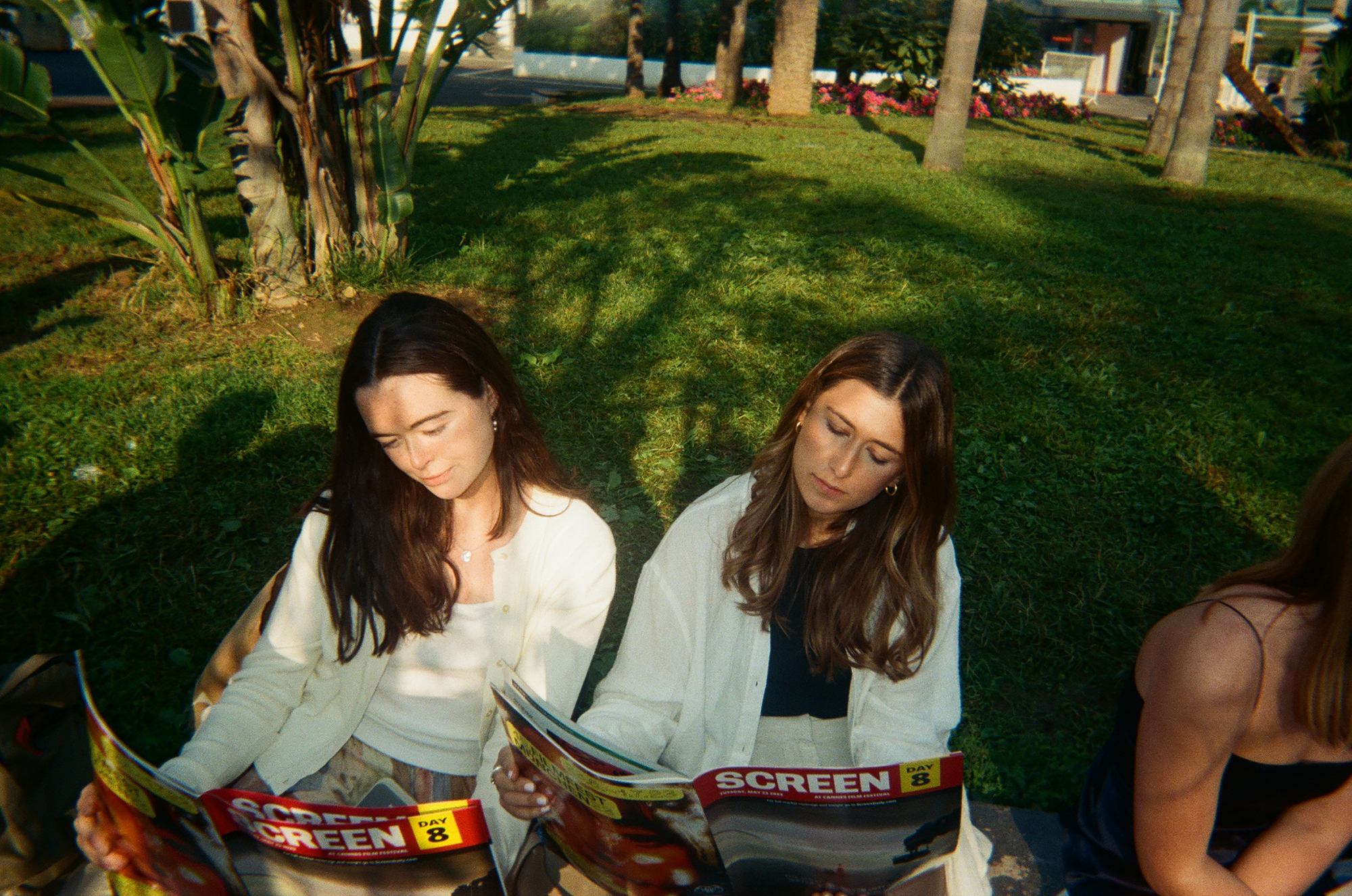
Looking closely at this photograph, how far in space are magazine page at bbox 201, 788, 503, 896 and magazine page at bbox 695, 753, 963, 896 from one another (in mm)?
415

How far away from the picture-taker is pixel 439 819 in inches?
55.1

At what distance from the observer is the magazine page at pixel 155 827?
1452 mm

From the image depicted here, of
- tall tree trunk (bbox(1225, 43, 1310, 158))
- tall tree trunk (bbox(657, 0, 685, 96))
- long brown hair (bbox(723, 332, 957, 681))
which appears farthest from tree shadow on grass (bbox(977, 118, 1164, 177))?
long brown hair (bbox(723, 332, 957, 681))

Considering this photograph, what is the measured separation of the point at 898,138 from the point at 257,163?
12.0 meters

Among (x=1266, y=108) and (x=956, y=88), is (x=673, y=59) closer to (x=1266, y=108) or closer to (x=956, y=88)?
(x=1266, y=108)

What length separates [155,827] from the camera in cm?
155

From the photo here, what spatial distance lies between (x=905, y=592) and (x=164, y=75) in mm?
4915

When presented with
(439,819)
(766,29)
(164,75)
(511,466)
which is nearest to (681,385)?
(511,466)

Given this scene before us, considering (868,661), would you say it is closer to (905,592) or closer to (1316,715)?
(905,592)

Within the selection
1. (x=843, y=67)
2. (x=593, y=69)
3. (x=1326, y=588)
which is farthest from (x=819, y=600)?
(x=593, y=69)

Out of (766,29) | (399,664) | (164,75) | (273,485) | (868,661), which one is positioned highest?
(766,29)

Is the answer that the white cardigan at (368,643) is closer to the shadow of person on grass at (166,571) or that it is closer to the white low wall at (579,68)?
the shadow of person on grass at (166,571)

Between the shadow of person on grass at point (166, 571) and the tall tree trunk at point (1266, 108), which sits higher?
the tall tree trunk at point (1266, 108)

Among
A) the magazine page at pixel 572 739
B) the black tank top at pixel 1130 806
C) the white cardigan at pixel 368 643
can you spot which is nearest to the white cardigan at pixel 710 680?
the white cardigan at pixel 368 643
